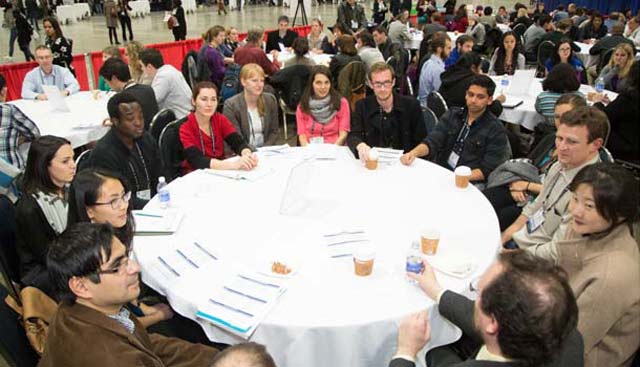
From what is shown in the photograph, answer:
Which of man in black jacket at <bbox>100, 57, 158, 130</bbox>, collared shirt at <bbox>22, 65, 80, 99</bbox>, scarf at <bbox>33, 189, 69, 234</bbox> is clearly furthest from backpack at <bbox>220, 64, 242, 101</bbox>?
scarf at <bbox>33, 189, 69, 234</bbox>

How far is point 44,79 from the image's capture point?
5.10 metres

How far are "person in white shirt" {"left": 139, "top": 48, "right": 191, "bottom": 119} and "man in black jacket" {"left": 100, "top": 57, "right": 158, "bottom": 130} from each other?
0.32 m

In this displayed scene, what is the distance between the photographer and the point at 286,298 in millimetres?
1832

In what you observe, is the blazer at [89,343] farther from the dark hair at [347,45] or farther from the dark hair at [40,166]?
the dark hair at [347,45]

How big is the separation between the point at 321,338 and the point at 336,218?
0.82m

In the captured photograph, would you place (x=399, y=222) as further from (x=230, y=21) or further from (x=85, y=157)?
(x=230, y=21)

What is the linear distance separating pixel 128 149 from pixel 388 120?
1952 mm

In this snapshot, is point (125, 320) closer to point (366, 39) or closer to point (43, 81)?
point (43, 81)

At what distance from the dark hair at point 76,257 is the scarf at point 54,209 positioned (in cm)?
90

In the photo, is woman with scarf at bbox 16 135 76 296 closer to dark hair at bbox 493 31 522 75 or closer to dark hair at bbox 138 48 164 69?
dark hair at bbox 138 48 164 69

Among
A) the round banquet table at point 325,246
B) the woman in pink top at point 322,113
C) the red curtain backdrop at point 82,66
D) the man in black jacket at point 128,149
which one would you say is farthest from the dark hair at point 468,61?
the red curtain backdrop at point 82,66

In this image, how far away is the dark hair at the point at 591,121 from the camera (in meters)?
2.49

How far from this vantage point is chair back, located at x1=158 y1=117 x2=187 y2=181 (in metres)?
3.38

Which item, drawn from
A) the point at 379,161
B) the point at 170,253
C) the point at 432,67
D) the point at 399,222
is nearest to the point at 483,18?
the point at 432,67
